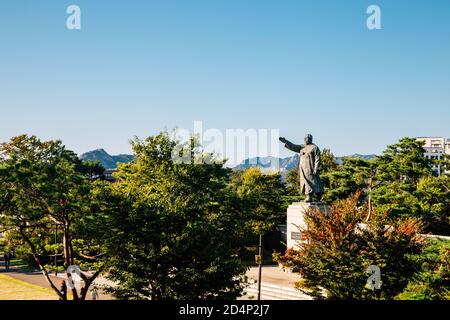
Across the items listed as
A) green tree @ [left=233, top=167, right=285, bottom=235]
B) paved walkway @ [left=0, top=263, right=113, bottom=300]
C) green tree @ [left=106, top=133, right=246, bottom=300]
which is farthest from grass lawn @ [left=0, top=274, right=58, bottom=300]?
green tree @ [left=233, top=167, right=285, bottom=235]

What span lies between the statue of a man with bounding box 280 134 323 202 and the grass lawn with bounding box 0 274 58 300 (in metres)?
15.7

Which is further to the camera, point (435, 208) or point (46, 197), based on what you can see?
point (435, 208)

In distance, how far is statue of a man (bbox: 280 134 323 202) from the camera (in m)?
23.8

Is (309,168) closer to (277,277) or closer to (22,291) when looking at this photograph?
(277,277)

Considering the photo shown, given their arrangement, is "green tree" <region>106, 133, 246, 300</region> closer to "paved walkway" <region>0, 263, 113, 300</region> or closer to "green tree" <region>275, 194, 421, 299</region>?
"green tree" <region>275, 194, 421, 299</region>

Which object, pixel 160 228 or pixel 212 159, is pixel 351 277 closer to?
pixel 160 228

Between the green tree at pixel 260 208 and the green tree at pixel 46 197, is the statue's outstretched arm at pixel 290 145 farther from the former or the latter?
the green tree at pixel 260 208

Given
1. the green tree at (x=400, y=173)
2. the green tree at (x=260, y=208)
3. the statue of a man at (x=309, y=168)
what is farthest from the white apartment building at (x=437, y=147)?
the statue of a man at (x=309, y=168)

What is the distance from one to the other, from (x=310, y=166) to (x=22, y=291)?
1945 centimetres

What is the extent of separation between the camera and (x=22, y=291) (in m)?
26.5

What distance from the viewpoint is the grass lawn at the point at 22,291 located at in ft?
81.5

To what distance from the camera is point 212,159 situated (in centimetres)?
3170

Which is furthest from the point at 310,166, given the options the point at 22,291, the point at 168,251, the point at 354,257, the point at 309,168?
the point at 22,291
